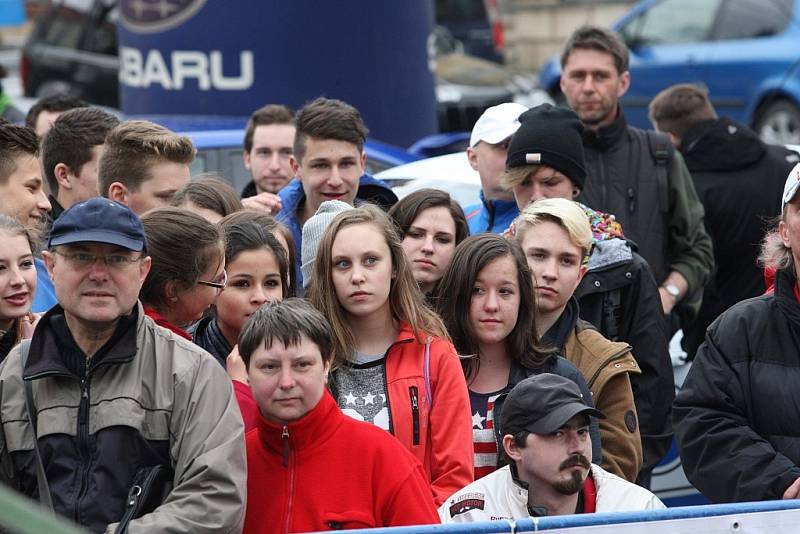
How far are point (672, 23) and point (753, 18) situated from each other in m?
1.04

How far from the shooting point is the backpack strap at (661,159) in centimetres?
657

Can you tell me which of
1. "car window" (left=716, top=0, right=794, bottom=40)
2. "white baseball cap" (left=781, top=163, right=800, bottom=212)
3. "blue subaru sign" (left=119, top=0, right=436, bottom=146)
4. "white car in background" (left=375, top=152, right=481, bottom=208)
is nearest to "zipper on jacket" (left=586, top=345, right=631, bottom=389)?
"white baseball cap" (left=781, top=163, right=800, bottom=212)

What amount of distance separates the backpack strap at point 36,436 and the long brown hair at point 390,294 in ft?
3.57

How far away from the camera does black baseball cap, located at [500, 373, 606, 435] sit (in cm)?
414

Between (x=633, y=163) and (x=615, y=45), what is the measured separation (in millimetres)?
788

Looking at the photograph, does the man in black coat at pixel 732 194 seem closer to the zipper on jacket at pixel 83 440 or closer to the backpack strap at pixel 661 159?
the backpack strap at pixel 661 159

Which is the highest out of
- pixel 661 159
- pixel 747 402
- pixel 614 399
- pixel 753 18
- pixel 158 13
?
pixel 753 18

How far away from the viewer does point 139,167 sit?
5633 millimetres

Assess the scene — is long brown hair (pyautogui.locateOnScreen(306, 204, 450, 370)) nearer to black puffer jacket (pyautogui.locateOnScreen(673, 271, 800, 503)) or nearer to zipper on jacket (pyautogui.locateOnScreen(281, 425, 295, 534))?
zipper on jacket (pyautogui.locateOnScreen(281, 425, 295, 534))

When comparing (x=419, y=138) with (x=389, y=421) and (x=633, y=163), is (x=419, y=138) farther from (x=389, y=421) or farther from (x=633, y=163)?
(x=389, y=421)

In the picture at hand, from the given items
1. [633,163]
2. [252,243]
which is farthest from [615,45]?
[252,243]

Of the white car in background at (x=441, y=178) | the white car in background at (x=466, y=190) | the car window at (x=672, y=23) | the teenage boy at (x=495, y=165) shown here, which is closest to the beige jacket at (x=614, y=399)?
the teenage boy at (x=495, y=165)

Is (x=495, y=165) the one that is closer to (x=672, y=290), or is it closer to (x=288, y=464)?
(x=672, y=290)

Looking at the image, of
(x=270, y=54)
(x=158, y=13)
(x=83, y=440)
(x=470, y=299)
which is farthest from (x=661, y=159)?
(x=158, y=13)
